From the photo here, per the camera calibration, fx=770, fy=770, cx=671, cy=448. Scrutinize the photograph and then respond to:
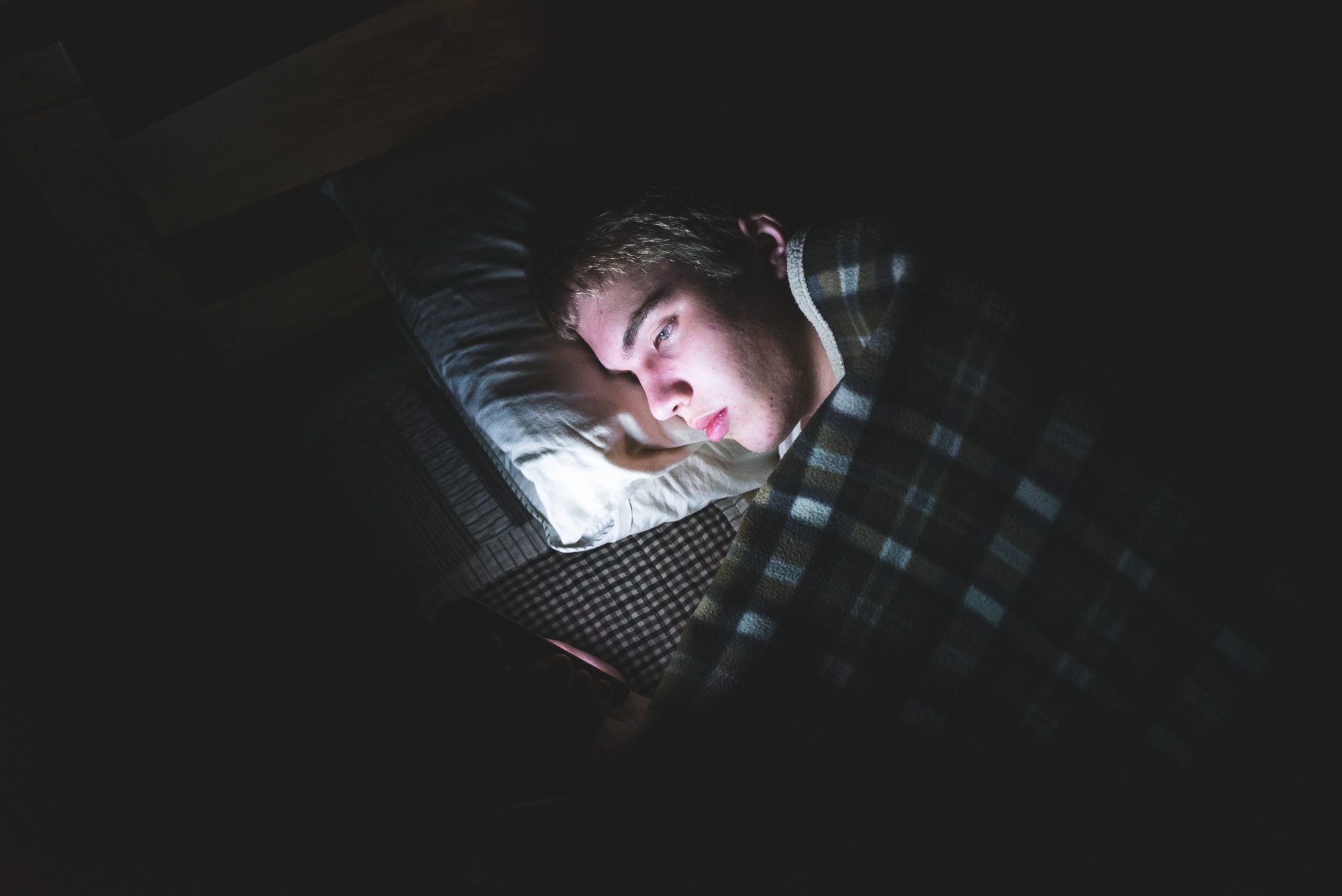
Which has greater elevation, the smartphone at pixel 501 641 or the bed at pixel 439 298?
the bed at pixel 439 298

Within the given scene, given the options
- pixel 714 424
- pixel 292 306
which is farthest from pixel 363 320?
pixel 714 424

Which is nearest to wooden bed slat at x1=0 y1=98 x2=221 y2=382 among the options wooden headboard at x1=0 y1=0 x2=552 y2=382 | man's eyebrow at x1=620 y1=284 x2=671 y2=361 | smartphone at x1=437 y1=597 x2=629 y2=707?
wooden headboard at x1=0 y1=0 x2=552 y2=382

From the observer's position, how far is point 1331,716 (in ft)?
2.37

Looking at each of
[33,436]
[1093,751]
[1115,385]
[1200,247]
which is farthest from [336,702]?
[1200,247]

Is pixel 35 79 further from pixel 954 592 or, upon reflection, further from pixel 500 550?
pixel 954 592

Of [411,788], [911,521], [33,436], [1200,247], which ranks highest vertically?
[1200,247]

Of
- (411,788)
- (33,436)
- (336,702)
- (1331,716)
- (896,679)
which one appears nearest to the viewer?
(1331,716)

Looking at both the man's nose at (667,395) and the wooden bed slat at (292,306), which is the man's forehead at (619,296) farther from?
the wooden bed slat at (292,306)

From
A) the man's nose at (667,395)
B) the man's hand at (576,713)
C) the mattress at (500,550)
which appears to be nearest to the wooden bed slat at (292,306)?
the mattress at (500,550)

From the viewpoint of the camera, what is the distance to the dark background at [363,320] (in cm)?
89

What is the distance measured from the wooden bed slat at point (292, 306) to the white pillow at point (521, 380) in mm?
131

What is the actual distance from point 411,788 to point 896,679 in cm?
73

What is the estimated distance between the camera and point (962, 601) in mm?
843

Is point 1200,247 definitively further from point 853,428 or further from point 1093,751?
point 1093,751
